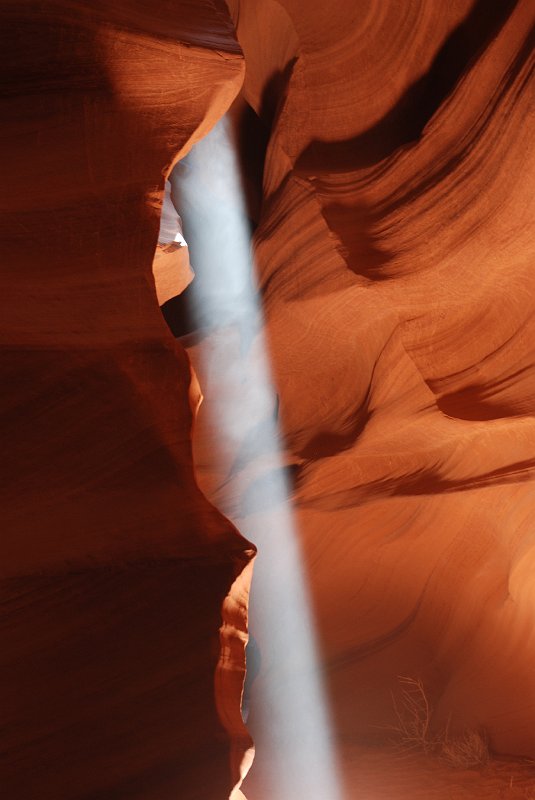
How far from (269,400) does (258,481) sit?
0.39m

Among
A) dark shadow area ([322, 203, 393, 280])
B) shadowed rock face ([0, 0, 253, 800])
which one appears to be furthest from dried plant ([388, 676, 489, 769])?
shadowed rock face ([0, 0, 253, 800])

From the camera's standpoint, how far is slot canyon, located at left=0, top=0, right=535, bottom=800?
151 centimetres

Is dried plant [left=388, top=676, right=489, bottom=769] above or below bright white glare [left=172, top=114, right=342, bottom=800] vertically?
below

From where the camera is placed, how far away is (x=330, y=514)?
340 cm

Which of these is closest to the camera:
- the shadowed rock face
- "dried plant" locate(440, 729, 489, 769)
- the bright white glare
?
the shadowed rock face

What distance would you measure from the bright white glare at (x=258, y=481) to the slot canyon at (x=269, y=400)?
0.01 metres

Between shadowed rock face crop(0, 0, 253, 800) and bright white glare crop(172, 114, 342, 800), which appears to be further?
bright white glare crop(172, 114, 342, 800)

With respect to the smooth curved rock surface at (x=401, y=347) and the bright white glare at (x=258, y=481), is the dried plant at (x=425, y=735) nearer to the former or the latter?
the smooth curved rock surface at (x=401, y=347)

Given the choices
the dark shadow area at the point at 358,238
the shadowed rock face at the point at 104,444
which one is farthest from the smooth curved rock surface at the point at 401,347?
the shadowed rock face at the point at 104,444

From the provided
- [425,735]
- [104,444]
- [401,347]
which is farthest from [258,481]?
[104,444]

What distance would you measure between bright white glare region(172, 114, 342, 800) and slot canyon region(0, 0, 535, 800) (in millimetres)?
13

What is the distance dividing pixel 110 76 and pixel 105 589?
1125 mm

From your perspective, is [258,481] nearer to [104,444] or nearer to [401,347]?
[401,347]

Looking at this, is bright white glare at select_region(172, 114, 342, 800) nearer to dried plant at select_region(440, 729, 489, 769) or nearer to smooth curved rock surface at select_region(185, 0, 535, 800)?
smooth curved rock surface at select_region(185, 0, 535, 800)
